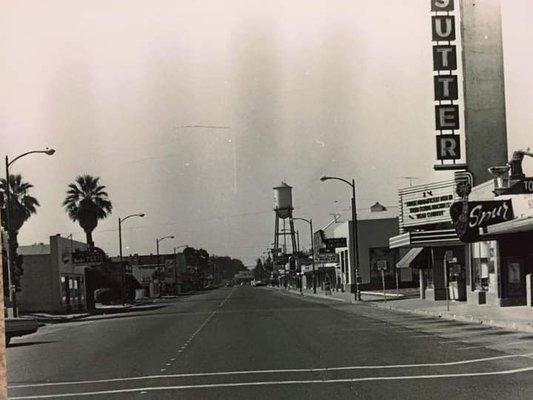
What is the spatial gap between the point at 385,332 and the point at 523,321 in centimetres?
424

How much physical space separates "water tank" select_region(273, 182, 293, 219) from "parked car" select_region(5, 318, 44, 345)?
85919 mm

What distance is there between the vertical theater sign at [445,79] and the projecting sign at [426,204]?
139 cm

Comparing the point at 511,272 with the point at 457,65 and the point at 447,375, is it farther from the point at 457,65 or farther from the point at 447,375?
the point at 447,375

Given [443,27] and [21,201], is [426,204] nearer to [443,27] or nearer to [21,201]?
[443,27]

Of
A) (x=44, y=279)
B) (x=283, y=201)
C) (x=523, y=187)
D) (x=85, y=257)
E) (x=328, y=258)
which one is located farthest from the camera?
(x=283, y=201)

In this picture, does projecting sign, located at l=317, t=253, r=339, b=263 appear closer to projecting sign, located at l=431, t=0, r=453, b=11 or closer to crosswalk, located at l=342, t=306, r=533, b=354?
projecting sign, located at l=431, t=0, r=453, b=11

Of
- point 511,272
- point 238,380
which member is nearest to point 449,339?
point 238,380

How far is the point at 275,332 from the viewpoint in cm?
2323

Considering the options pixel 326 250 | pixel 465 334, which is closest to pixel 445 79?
pixel 465 334

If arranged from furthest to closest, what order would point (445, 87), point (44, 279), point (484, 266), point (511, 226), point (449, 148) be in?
point (44, 279) → point (449, 148) → point (445, 87) → point (484, 266) → point (511, 226)

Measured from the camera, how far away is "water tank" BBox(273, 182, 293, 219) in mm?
110062

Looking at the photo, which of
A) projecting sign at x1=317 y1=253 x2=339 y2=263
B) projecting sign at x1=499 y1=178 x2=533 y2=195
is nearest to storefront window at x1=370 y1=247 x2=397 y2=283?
projecting sign at x1=317 y1=253 x2=339 y2=263

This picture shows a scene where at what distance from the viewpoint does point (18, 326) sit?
23859mm

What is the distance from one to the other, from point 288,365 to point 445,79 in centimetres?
2783
